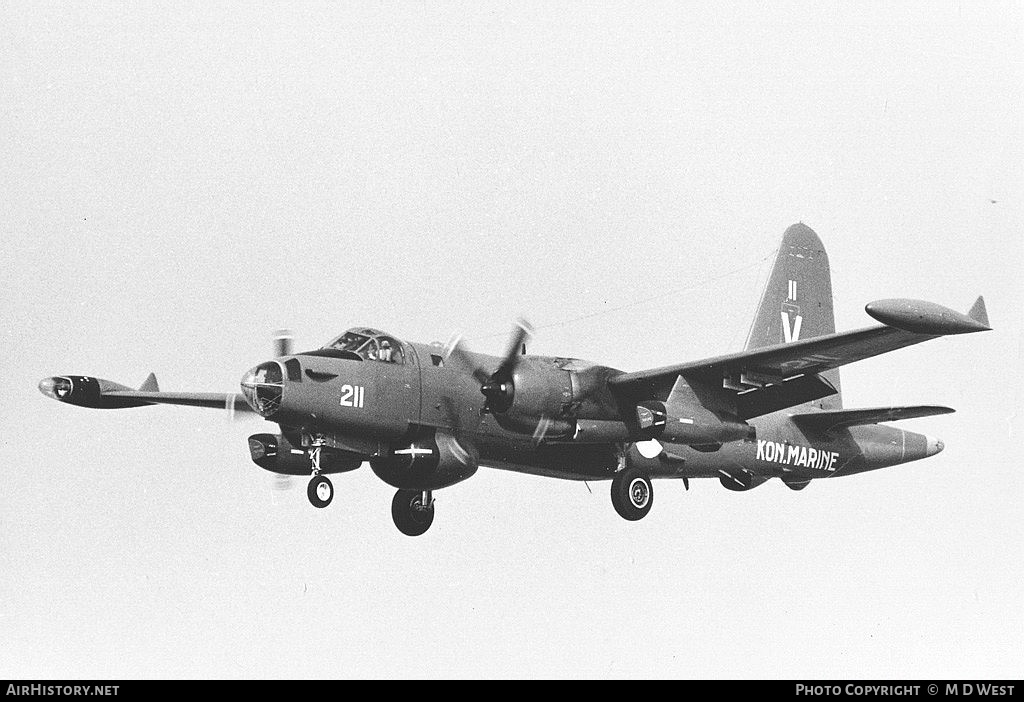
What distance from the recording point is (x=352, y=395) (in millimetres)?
20891

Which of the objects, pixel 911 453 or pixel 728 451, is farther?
pixel 911 453

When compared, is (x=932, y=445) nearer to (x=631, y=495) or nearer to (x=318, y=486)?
(x=631, y=495)

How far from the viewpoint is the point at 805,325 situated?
90.2ft

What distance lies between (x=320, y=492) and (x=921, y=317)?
9.27m

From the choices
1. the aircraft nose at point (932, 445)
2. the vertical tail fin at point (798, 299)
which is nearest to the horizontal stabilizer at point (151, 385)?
the vertical tail fin at point (798, 299)

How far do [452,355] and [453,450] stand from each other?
151 cm

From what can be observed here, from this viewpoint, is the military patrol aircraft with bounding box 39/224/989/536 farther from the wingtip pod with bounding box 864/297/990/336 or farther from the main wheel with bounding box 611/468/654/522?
the wingtip pod with bounding box 864/297/990/336

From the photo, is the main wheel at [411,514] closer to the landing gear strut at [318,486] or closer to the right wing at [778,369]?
the landing gear strut at [318,486]

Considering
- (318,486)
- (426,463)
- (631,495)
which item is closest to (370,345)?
(426,463)
